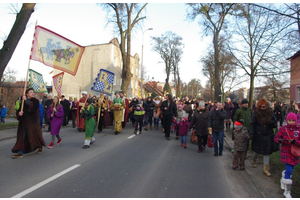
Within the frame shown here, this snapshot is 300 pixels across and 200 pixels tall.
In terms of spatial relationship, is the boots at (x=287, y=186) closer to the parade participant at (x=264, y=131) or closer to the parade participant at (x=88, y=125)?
the parade participant at (x=264, y=131)

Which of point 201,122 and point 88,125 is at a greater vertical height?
point 201,122

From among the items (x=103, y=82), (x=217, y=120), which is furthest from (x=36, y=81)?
(x=217, y=120)

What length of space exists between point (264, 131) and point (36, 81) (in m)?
12.5

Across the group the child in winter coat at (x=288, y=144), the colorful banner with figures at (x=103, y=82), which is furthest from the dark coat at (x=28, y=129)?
the child in winter coat at (x=288, y=144)

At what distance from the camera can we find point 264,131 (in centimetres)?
589

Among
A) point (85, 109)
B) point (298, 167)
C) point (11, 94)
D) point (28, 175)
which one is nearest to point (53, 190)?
point (28, 175)

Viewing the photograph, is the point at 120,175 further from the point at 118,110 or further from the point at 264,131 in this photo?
the point at 118,110

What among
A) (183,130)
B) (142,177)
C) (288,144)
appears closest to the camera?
(288,144)

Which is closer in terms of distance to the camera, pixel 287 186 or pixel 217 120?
A: pixel 287 186

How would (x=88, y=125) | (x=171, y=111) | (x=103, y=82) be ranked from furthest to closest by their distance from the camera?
1. (x=103, y=82)
2. (x=171, y=111)
3. (x=88, y=125)

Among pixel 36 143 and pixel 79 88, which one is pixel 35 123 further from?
pixel 79 88

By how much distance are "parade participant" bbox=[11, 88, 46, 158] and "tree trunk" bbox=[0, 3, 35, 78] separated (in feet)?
12.7

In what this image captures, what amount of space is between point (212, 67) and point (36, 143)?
56.1ft

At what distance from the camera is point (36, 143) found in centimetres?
685
